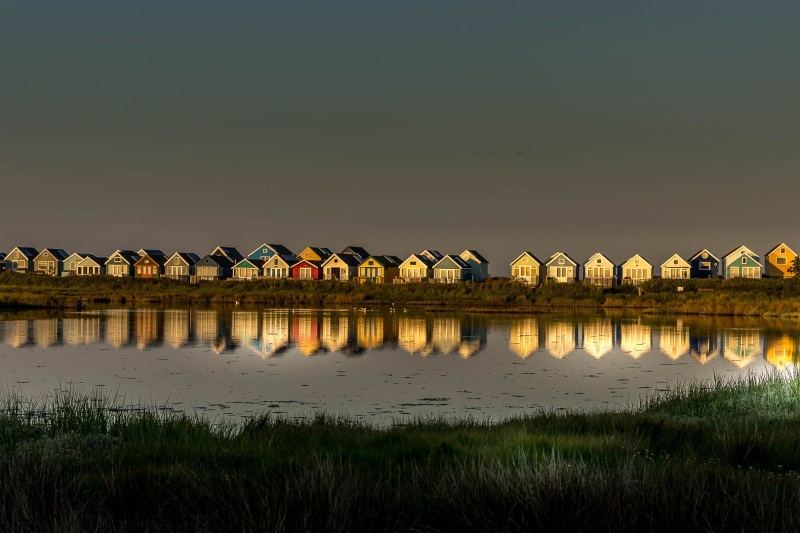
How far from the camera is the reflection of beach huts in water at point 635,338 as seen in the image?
35.2 metres

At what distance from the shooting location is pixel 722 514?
690 centimetres

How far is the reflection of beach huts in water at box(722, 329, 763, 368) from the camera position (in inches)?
1261

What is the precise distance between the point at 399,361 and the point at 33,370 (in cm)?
1232

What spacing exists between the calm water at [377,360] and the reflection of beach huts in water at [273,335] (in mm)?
119

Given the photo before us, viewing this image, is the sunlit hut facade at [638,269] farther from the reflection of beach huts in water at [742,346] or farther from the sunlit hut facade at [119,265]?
the sunlit hut facade at [119,265]

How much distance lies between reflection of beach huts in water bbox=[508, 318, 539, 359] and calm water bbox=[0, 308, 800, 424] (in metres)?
0.08

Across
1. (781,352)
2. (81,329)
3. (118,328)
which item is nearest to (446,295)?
(118,328)

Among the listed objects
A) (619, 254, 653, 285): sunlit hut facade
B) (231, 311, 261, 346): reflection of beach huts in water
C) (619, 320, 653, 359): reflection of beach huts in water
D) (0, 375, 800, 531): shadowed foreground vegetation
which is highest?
(619, 254, 653, 285): sunlit hut facade

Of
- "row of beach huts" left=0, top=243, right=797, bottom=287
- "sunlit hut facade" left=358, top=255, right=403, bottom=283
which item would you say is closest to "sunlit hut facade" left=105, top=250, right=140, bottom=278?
"row of beach huts" left=0, top=243, right=797, bottom=287

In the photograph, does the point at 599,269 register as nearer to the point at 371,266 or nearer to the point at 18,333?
the point at 371,266

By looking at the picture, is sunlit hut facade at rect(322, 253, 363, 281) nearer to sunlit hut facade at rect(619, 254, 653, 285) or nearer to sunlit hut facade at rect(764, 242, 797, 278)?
sunlit hut facade at rect(619, 254, 653, 285)

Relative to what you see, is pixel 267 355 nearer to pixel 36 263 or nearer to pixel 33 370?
pixel 33 370

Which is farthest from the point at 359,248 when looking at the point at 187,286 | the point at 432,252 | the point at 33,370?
the point at 33,370

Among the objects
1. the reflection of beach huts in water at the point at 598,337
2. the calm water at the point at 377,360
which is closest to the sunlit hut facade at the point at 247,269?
the calm water at the point at 377,360
